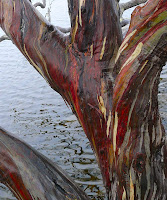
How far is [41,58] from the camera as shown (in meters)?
1.94

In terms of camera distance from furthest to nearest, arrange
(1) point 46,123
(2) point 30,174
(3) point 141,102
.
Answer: (1) point 46,123, (2) point 30,174, (3) point 141,102

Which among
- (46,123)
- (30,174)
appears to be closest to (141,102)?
(30,174)

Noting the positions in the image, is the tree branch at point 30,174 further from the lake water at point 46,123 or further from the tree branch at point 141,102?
the lake water at point 46,123

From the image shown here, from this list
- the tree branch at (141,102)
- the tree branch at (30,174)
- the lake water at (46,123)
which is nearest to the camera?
the tree branch at (141,102)

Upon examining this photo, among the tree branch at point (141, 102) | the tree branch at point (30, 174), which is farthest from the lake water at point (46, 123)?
the tree branch at point (141, 102)

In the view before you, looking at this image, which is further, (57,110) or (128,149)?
(57,110)

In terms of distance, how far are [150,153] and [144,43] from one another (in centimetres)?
56

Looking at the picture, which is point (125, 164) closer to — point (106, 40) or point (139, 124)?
point (139, 124)

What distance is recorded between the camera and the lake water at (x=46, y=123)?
12.8 ft

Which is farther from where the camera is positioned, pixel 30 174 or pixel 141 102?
pixel 30 174

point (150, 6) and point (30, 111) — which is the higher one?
point (150, 6)

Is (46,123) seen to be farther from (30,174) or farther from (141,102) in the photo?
(141,102)

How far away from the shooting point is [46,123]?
5.66m

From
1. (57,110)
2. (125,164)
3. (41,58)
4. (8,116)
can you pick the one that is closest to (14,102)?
(8,116)
